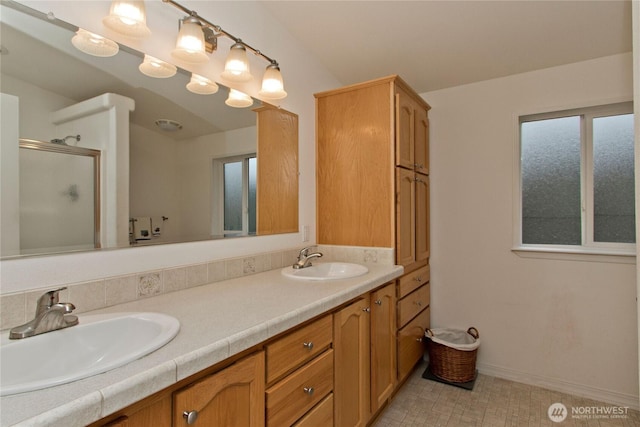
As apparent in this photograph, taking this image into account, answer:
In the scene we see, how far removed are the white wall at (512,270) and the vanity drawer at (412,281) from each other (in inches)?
7.6

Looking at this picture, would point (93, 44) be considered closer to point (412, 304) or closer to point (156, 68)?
point (156, 68)

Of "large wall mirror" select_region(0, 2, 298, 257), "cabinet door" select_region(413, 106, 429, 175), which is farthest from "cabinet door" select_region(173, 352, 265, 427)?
"cabinet door" select_region(413, 106, 429, 175)

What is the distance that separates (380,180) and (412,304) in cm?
92

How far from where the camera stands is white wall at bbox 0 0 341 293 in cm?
101

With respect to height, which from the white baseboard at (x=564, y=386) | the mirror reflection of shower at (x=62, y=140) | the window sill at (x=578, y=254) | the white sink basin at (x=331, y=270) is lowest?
the white baseboard at (x=564, y=386)

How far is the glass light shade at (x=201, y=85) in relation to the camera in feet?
4.80

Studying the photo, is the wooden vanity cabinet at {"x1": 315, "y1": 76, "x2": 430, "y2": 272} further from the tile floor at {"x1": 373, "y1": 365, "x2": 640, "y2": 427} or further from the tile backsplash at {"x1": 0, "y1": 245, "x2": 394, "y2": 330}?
the tile floor at {"x1": 373, "y1": 365, "x2": 640, "y2": 427}

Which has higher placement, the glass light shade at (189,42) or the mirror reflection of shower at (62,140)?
the glass light shade at (189,42)

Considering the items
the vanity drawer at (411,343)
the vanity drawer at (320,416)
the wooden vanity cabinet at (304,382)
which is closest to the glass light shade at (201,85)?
the wooden vanity cabinet at (304,382)

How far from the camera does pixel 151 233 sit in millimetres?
1313

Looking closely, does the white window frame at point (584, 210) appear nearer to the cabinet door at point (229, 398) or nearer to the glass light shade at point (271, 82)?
the glass light shade at point (271, 82)

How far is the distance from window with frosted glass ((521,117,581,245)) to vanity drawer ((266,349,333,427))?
202cm

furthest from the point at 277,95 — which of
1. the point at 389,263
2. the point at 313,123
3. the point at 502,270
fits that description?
the point at 502,270

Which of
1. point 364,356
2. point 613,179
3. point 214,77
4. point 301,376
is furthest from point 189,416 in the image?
point 613,179
